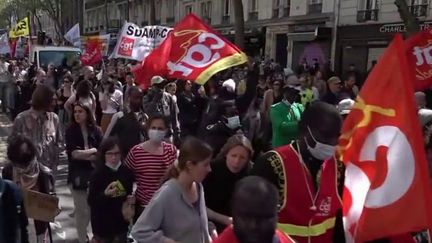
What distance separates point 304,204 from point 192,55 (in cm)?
385

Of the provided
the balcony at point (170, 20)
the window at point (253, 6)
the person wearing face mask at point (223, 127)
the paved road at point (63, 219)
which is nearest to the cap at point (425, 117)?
the person wearing face mask at point (223, 127)

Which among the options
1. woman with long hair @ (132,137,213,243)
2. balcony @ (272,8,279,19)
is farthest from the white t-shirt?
balcony @ (272,8,279,19)

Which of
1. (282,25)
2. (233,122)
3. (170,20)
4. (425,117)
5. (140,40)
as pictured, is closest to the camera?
(425,117)

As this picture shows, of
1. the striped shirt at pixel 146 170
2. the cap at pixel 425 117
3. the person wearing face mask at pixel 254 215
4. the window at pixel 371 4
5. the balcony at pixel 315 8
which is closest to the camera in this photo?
the person wearing face mask at pixel 254 215

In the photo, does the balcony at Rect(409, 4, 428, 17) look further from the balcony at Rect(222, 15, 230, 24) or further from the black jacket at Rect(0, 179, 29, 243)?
the black jacket at Rect(0, 179, 29, 243)

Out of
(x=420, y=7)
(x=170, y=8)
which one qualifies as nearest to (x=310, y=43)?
(x=420, y=7)

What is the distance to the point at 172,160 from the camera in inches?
217

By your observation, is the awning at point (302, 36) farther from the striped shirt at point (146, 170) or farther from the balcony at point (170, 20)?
the striped shirt at point (146, 170)

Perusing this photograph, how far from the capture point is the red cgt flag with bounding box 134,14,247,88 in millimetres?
6859

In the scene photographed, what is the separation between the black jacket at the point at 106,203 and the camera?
519 cm

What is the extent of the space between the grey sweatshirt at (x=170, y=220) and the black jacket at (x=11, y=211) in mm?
794

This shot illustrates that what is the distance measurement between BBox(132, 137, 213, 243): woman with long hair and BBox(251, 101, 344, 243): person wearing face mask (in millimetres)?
476

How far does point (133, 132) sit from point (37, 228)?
179 centimetres

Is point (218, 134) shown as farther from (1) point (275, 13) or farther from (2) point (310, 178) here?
(1) point (275, 13)
